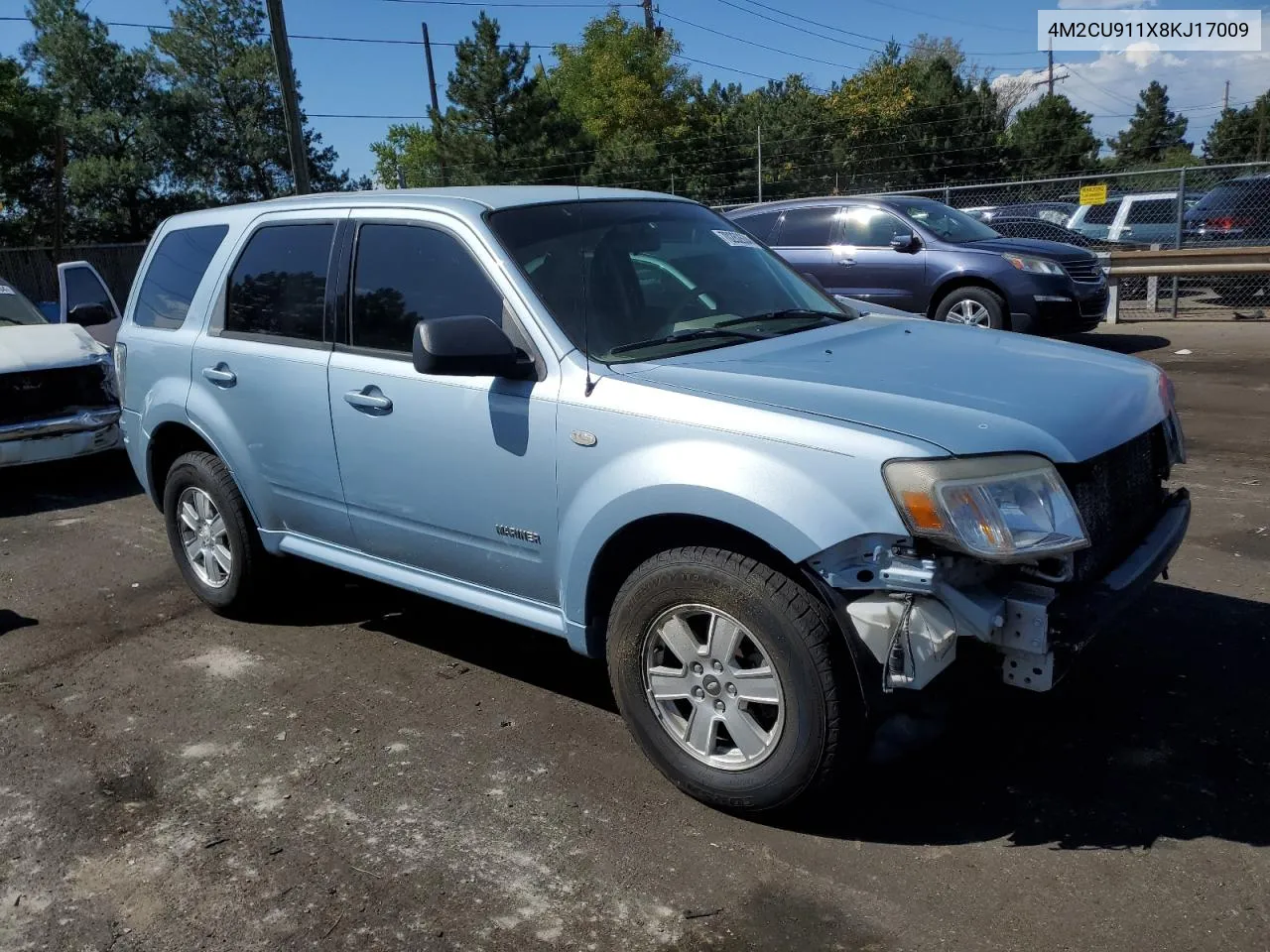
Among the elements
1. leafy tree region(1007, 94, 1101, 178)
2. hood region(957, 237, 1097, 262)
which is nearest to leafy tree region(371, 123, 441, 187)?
leafy tree region(1007, 94, 1101, 178)

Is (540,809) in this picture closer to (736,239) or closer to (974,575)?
(974,575)

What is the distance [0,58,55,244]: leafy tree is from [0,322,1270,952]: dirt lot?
30934 mm

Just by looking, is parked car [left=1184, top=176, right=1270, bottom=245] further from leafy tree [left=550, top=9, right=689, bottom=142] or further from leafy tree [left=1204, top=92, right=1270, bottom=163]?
leafy tree [left=1204, top=92, right=1270, bottom=163]

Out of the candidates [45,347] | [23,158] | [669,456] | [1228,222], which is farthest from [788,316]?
[23,158]

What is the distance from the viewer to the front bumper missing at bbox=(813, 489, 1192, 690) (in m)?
2.84

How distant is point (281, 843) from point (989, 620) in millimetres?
2150

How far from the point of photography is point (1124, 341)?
44.5 ft

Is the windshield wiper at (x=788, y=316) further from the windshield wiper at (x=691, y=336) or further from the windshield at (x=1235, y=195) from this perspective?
the windshield at (x=1235, y=195)

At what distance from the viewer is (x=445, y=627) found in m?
5.07

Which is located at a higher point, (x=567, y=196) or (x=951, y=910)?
(x=567, y=196)

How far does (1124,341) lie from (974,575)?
39.1 ft

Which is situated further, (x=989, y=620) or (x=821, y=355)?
(x=821, y=355)

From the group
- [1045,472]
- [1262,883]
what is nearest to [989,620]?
[1045,472]

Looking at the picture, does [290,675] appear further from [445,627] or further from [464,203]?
[464,203]
